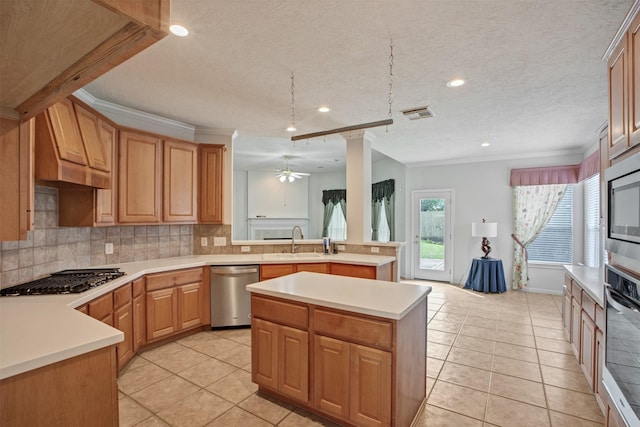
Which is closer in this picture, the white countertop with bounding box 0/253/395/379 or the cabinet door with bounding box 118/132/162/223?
the white countertop with bounding box 0/253/395/379

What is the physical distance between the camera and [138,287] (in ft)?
9.82

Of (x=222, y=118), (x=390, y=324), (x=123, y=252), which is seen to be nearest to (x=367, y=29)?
(x=390, y=324)

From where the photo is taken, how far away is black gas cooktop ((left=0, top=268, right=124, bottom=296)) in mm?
2093

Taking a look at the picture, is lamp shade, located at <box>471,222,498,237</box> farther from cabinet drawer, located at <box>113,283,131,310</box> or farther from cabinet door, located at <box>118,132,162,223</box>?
cabinet drawer, located at <box>113,283,131,310</box>

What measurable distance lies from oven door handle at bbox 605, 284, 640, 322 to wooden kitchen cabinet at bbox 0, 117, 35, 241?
300cm

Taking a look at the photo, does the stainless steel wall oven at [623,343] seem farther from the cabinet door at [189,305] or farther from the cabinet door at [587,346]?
the cabinet door at [189,305]

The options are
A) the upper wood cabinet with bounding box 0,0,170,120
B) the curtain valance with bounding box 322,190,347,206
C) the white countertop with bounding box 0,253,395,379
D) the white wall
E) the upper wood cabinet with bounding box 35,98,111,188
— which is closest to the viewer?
the upper wood cabinet with bounding box 0,0,170,120

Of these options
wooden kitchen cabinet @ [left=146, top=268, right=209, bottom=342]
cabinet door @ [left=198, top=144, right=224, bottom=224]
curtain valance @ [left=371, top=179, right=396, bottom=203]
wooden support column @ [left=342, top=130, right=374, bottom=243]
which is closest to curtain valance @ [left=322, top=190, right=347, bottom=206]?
curtain valance @ [left=371, top=179, right=396, bottom=203]

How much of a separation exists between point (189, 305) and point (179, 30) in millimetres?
2777

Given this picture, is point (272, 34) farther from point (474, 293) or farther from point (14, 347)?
point (474, 293)

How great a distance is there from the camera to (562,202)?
5527mm

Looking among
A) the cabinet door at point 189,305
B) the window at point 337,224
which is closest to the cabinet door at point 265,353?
the cabinet door at point 189,305

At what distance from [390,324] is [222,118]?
10.5ft

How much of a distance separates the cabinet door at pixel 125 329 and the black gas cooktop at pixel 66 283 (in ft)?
1.04
